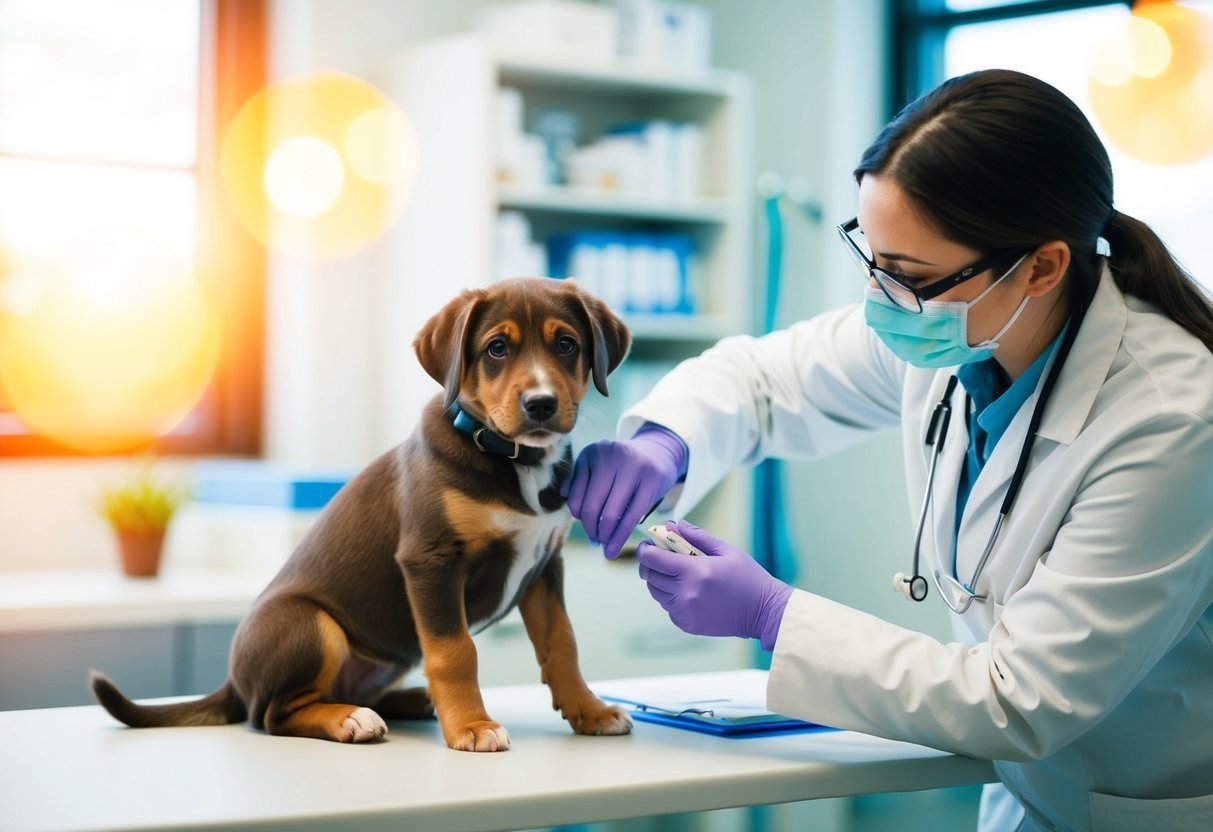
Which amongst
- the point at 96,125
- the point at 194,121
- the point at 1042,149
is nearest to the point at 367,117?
the point at 194,121

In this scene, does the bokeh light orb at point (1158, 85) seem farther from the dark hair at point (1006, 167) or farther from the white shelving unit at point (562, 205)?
the dark hair at point (1006, 167)

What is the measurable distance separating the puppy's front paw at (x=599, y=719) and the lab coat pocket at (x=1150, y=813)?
516mm

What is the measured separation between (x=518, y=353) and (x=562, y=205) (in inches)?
81.6

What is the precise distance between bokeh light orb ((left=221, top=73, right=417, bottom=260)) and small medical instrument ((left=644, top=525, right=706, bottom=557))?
2.31 meters

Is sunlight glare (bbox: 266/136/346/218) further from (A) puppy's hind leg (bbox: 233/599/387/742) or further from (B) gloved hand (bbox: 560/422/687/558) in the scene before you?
(A) puppy's hind leg (bbox: 233/599/387/742)

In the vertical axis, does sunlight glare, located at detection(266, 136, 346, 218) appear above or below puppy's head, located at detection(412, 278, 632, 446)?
above

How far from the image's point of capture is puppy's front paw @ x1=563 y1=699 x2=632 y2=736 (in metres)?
1.34

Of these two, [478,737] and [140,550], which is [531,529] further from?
[140,550]

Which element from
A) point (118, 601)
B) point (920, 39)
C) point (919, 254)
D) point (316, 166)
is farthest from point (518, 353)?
point (920, 39)

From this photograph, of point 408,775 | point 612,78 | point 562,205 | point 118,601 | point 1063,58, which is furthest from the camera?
point 1063,58

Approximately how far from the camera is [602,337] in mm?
1429

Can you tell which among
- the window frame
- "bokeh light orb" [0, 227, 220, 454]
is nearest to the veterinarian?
"bokeh light orb" [0, 227, 220, 454]

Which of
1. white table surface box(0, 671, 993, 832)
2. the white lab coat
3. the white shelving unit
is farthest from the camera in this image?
the white shelving unit

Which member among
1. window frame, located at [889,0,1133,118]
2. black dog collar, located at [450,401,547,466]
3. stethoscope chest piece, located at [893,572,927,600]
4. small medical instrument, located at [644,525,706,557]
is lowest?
stethoscope chest piece, located at [893,572,927,600]
